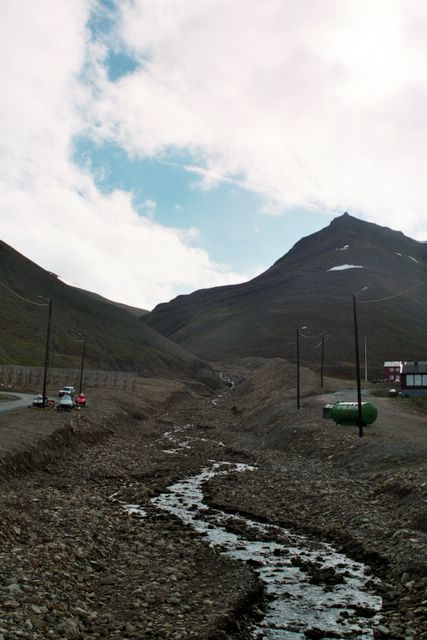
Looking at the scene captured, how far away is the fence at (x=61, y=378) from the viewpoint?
367 ft

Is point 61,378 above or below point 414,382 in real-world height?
below

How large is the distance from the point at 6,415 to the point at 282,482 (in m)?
27.7

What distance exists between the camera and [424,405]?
239 ft

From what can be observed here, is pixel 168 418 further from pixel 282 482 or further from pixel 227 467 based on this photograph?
pixel 282 482

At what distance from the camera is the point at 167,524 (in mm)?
22750

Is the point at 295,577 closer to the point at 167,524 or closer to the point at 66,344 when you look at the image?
the point at 167,524

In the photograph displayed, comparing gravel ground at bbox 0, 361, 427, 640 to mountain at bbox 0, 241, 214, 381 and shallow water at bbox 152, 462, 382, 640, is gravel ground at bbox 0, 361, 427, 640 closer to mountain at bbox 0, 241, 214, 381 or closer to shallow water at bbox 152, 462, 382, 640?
shallow water at bbox 152, 462, 382, 640

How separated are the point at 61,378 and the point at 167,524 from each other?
99393mm

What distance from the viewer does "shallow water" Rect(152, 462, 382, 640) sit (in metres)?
13.9

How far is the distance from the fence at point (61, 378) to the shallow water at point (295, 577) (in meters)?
88.3

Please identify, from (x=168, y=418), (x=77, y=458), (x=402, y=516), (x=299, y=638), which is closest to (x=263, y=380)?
(x=168, y=418)

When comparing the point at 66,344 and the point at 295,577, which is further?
the point at 66,344

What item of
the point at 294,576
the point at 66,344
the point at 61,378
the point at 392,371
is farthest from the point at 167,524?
the point at 66,344

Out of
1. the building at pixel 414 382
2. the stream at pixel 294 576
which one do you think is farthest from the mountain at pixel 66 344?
the stream at pixel 294 576
